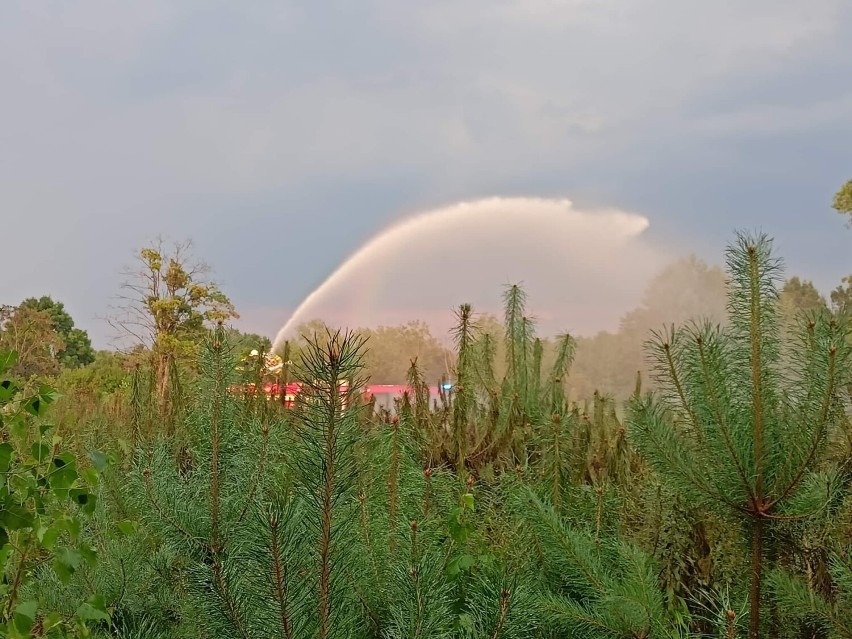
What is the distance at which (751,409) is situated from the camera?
1.43 m

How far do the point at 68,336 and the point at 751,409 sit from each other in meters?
44.4

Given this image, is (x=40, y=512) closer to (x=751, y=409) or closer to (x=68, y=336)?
(x=751, y=409)

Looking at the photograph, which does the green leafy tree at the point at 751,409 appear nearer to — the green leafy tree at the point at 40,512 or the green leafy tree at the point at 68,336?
the green leafy tree at the point at 40,512

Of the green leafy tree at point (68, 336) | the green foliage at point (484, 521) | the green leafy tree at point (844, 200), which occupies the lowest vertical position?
the green foliage at point (484, 521)

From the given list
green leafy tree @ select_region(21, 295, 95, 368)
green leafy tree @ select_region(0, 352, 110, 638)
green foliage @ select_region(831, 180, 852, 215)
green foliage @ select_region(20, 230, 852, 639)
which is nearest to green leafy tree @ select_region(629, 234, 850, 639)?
green foliage @ select_region(20, 230, 852, 639)

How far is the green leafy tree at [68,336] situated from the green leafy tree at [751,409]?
126 ft

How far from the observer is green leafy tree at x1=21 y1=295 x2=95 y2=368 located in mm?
38031

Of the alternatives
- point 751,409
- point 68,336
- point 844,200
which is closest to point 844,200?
point 844,200

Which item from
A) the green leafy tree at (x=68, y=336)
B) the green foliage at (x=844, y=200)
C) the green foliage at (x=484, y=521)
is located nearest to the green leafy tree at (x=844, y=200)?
the green foliage at (x=844, y=200)

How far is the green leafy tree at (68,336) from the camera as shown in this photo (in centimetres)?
3803

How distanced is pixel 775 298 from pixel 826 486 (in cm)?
40

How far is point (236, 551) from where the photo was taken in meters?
0.98

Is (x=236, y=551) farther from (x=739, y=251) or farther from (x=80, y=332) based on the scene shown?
(x=80, y=332)

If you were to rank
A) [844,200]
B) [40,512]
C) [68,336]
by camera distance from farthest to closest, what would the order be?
[68,336] < [844,200] < [40,512]
